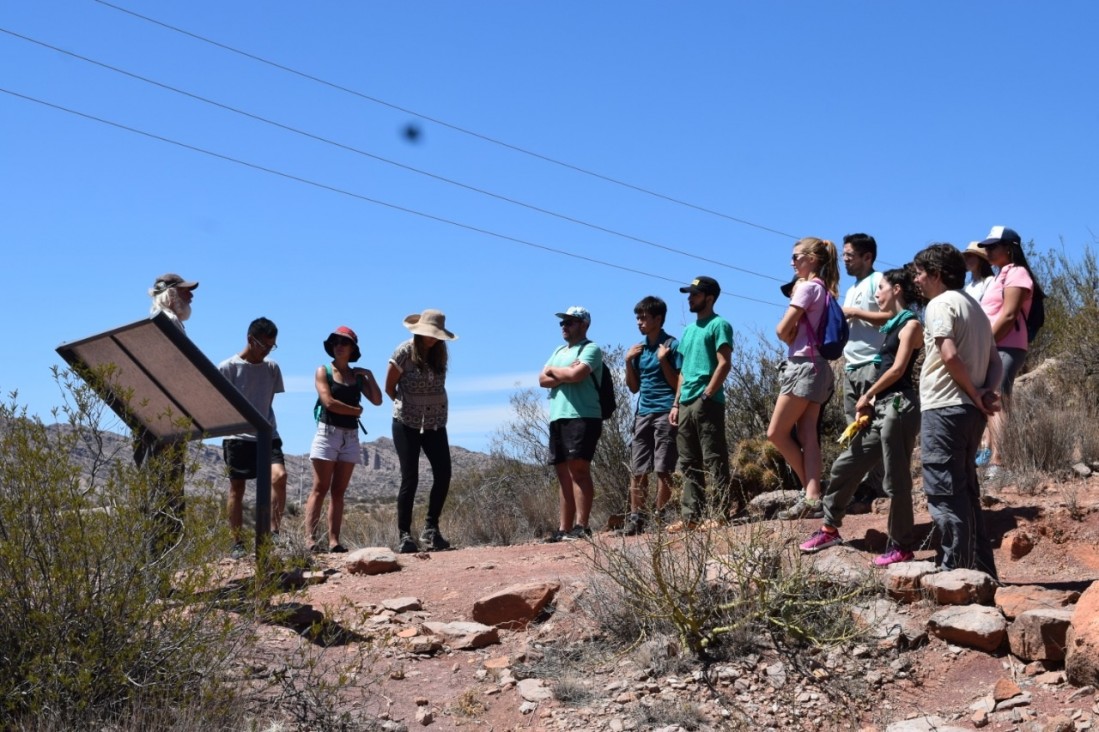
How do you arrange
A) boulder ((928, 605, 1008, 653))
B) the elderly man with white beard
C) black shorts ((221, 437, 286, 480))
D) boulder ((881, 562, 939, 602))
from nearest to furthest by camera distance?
the elderly man with white beard, boulder ((928, 605, 1008, 653)), boulder ((881, 562, 939, 602)), black shorts ((221, 437, 286, 480))

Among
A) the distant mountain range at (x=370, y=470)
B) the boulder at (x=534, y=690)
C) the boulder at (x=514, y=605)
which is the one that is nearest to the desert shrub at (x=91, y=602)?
the boulder at (x=534, y=690)

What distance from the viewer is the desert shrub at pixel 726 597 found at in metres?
5.82

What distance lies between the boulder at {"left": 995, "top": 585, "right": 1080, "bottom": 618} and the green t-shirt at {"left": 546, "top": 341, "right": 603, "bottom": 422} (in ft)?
12.4

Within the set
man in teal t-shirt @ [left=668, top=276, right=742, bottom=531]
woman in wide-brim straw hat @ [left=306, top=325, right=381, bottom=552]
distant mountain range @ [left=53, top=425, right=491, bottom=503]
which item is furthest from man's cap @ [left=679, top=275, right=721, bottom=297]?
distant mountain range @ [left=53, top=425, right=491, bottom=503]

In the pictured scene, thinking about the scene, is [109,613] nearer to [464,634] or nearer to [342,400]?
[464,634]

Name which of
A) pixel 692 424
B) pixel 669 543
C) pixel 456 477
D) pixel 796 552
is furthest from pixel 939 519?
pixel 456 477

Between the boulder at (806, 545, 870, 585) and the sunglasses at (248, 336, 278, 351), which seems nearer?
the boulder at (806, 545, 870, 585)

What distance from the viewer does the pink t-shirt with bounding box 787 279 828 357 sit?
7223mm

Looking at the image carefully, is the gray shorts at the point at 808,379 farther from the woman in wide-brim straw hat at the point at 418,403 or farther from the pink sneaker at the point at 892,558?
the woman in wide-brim straw hat at the point at 418,403

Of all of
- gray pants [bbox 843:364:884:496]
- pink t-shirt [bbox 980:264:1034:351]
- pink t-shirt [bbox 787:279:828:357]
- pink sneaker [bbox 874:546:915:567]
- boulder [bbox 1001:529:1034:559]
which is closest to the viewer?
pink sneaker [bbox 874:546:915:567]

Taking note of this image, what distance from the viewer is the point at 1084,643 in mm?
4957

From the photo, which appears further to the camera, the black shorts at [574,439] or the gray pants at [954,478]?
the black shorts at [574,439]

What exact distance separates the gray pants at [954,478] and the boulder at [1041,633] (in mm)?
696

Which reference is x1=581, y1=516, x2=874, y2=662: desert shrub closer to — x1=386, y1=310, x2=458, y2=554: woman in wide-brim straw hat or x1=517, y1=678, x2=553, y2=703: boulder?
x1=517, y1=678, x2=553, y2=703: boulder
